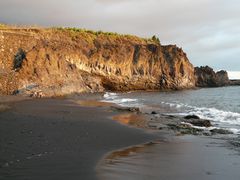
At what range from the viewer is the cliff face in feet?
126

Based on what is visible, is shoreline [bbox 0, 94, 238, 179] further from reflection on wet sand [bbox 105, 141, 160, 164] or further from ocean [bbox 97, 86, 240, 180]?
ocean [bbox 97, 86, 240, 180]

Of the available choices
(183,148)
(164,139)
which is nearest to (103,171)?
(183,148)

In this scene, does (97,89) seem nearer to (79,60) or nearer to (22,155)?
(79,60)

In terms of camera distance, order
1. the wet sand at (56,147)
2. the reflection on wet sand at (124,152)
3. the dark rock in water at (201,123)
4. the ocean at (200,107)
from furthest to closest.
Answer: the ocean at (200,107) < the dark rock in water at (201,123) < the reflection on wet sand at (124,152) < the wet sand at (56,147)

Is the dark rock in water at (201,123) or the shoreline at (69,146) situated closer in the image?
the shoreline at (69,146)

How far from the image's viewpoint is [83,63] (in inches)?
2355

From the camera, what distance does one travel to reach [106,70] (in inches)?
2488

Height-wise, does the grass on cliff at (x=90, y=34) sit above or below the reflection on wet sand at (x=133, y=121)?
above

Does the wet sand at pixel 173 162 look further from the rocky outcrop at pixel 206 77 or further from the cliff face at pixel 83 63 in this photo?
the rocky outcrop at pixel 206 77

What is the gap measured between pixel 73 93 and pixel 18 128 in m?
32.4

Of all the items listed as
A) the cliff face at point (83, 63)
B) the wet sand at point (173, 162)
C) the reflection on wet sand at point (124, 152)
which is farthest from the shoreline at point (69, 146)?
the cliff face at point (83, 63)

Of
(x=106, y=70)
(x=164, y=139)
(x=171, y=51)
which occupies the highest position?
(x=171, y=51)

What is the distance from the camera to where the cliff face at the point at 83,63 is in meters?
38.5

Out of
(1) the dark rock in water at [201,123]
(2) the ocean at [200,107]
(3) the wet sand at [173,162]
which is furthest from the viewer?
(2) the ocean at [200,107]
